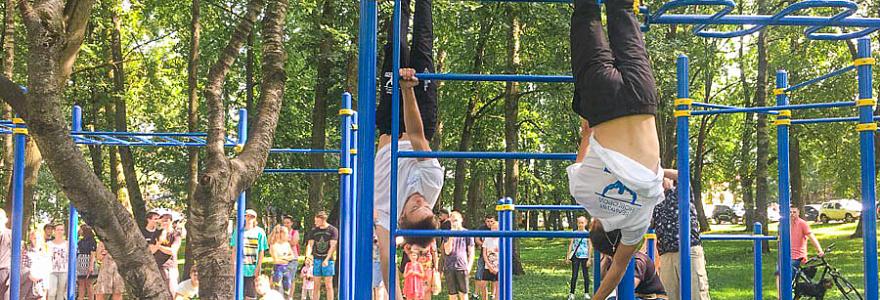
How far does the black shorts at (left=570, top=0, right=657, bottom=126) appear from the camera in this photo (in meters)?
3.76

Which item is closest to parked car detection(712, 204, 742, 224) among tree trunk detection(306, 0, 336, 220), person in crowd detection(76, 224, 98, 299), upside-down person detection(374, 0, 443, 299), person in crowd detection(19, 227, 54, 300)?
tree trunk detection(306, 0, 336, 220)

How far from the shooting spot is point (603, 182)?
12.7 feet

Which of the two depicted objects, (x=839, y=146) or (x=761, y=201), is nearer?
(x=761, y=201)

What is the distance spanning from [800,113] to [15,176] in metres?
19.4

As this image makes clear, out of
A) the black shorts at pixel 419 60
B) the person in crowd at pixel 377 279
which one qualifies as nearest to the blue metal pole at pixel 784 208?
the black shorts at pixel 419 60

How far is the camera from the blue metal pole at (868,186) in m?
5.77

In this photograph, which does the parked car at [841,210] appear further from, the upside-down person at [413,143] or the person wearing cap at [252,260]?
the upside-down person at [413,143]

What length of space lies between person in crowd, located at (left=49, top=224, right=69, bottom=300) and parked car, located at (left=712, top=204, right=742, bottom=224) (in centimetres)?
4350

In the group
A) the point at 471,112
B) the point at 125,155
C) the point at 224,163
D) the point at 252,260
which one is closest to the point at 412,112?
the point at 224,163

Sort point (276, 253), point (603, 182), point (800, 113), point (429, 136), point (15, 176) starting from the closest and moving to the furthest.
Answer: point (603, 182)
point (429, 136)
point (15, 176)
point (276, 253)
point (800, 113)

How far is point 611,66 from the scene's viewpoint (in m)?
3.82

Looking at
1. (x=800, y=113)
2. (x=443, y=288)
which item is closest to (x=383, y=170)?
(x=443, y=288)

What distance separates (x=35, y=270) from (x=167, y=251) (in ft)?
5.18

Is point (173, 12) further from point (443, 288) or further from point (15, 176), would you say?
point (15, 176)
